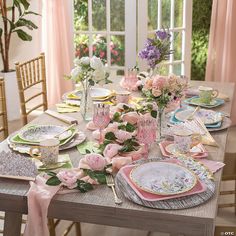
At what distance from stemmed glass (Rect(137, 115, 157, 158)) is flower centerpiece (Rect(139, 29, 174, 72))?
0.80 m

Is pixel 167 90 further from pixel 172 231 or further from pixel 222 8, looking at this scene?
pixel 222 8

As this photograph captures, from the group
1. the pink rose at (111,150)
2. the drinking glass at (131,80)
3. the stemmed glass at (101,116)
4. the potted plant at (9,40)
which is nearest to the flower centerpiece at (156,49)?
the drinking glass at (131,80)

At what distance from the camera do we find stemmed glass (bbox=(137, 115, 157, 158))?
1.84 meters

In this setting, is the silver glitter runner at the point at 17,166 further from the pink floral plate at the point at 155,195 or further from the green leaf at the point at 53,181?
the pink floral plate at the point at 155,195

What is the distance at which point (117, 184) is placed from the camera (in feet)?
5.21

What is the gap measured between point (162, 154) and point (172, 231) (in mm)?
486

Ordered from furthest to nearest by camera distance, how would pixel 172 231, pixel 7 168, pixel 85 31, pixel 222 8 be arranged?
pixel 85 31, pixel 222 8, pixel 7 168, pixel 172 231

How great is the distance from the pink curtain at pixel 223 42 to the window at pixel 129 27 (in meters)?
0.24

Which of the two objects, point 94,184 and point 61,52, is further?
point 61,52

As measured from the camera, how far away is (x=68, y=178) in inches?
61.6

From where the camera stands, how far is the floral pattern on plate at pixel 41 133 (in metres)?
2.03

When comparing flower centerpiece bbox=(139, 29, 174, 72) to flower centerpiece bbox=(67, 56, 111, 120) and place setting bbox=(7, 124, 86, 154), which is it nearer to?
flower centerpiece bbox=(67, 56, 111, 120)

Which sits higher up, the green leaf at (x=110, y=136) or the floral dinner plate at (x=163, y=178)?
the green leaf at (x=110, y=136)

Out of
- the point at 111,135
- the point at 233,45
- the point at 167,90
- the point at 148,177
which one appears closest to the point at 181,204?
the point at 148,177
